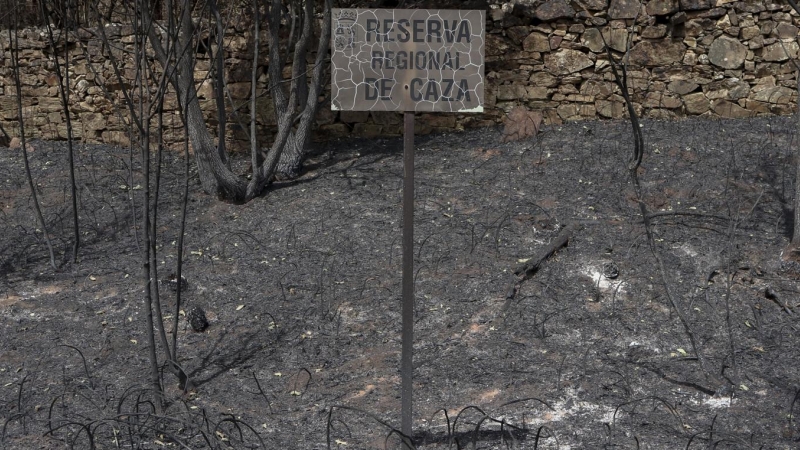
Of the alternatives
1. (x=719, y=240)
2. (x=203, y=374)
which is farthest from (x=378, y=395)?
(x=719, y=240)

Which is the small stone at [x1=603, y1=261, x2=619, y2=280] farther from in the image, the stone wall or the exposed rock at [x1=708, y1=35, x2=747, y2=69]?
the exposed rock at [x1=708, y1=35, x2=747, y2=69]

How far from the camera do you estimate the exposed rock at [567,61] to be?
801 centimetres

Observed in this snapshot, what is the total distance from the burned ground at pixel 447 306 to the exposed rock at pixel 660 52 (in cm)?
84

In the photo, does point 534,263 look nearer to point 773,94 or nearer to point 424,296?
point 424,296

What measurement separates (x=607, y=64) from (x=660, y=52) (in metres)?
0.46

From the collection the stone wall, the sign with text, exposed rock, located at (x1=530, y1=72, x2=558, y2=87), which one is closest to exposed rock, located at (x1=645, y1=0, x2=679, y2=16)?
the stone wall

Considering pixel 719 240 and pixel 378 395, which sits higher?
pixel 719 240

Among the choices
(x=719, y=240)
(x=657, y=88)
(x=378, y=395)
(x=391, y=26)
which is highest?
(x=391, y=26)

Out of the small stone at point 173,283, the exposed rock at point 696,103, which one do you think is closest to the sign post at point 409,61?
the small stone at point 173,283

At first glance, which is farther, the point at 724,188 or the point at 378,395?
the point at 724,188

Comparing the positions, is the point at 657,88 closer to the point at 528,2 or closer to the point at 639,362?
the point at 528,2

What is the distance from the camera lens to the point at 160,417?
3.55 m

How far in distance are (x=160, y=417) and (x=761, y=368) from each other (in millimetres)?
2789

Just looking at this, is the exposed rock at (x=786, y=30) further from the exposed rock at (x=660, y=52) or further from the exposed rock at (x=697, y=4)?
the exposed rock at (x=660, y=52)
